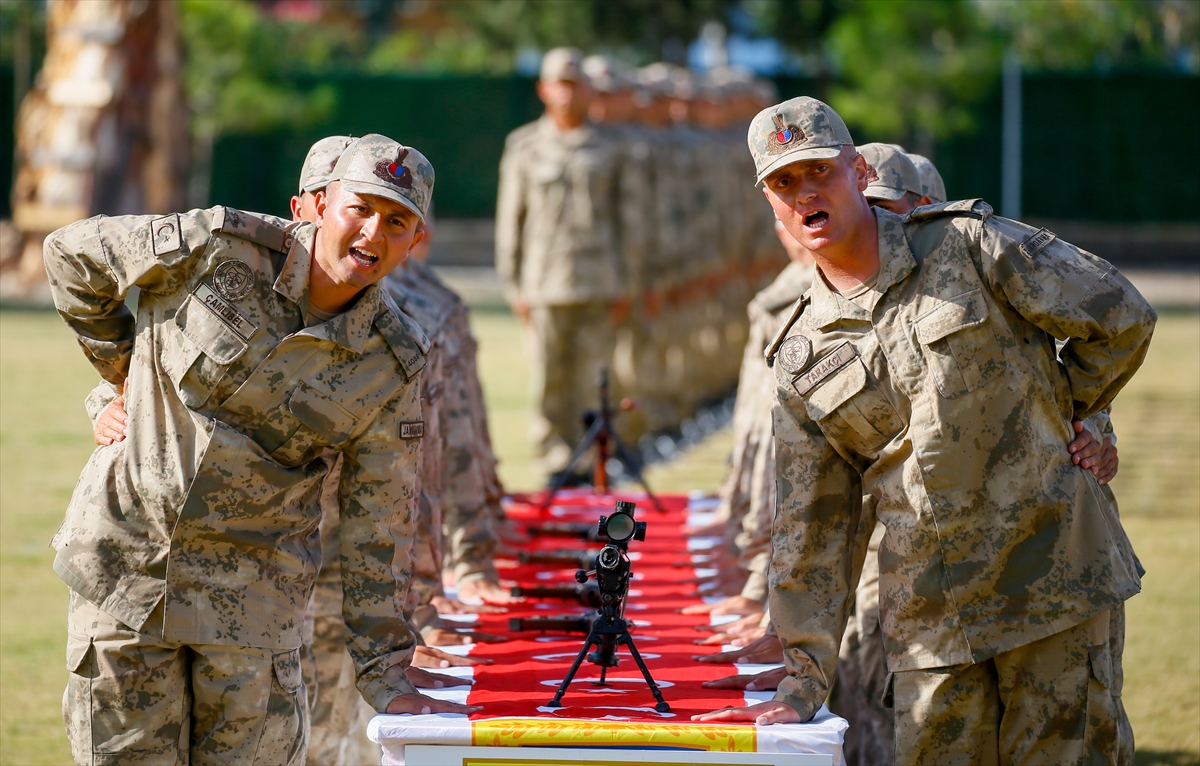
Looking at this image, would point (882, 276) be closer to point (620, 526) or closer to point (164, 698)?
point (620, 526)

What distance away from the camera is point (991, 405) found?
3391 millimetres

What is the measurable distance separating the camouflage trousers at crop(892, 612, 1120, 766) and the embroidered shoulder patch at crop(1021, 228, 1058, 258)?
2.75 feet

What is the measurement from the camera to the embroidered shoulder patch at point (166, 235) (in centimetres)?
332

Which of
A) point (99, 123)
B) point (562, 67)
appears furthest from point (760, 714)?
point (99, 123)

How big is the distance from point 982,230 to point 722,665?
4.27 ft

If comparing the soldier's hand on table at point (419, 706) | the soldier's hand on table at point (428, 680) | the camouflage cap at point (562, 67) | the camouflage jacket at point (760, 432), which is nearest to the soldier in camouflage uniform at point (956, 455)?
the soldier's hand on table at point (419, 706)

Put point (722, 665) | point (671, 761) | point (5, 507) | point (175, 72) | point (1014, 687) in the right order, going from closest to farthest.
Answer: point (671, 761)
point (1014, 687)
point (722, 665)
point (5, 507)
point (175, 72)

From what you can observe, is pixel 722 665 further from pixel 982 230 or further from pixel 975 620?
pixel 982 230

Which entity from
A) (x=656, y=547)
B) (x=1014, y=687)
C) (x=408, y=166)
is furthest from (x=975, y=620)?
(x=656, y=547)

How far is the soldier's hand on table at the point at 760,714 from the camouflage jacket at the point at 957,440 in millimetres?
35

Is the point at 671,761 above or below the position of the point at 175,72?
below

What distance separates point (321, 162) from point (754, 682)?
184cm

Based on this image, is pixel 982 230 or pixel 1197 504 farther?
pixel 1197 504

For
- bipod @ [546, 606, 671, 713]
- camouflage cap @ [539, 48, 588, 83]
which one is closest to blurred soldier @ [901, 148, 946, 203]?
bipod @ [546, 606, 671, 713]
